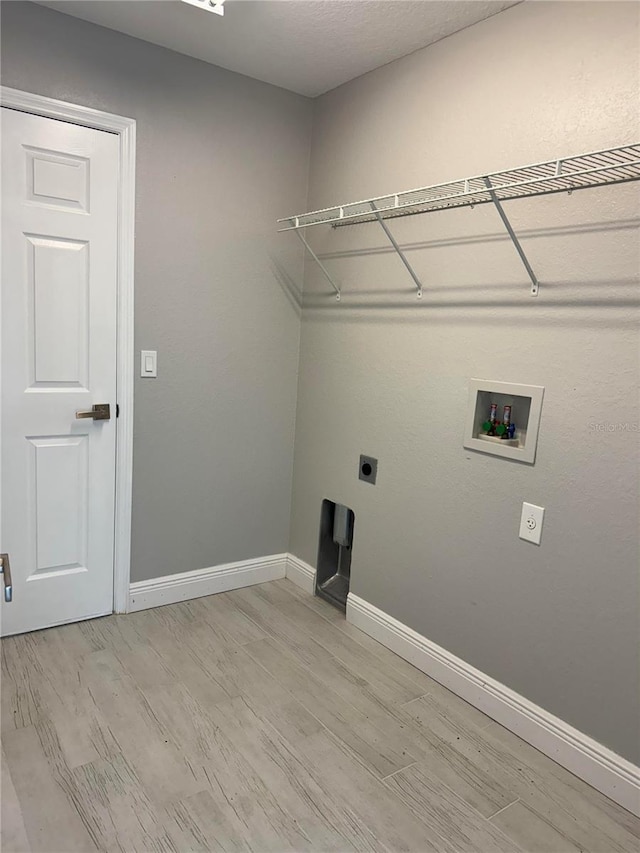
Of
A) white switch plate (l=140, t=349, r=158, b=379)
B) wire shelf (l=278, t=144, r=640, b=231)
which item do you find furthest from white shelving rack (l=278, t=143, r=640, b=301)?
white switch plate (l=140, t=349, r=158, b=379)

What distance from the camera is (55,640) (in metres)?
2.36

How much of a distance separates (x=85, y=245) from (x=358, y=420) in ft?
4.36

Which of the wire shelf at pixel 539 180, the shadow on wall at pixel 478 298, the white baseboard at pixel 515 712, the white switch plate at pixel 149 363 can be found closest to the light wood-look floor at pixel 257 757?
the white baseboard at pixel 515 712

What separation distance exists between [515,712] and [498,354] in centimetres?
121

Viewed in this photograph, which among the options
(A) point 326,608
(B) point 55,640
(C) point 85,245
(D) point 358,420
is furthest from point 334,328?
(B) point 55,640

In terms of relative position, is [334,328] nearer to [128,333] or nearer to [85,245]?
[128,333]

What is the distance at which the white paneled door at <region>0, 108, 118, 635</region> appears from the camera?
2180 millimetres

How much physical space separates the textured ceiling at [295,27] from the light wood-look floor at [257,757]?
2373 mm

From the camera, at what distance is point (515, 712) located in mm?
1973

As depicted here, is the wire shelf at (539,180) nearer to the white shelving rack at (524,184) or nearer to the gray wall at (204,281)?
the white shelving rack at (524,184)

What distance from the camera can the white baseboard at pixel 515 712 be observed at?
5.58 ft

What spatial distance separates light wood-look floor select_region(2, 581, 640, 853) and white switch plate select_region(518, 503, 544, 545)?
0.68 meters

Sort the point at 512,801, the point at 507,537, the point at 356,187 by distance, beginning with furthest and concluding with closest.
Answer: the point at 356,187
the point at 507,537
the point at 512,801

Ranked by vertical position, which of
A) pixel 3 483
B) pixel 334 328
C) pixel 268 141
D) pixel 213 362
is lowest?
pixel 3 483
